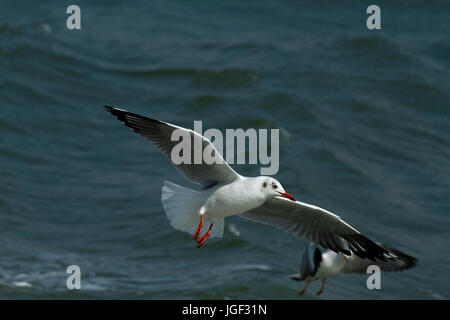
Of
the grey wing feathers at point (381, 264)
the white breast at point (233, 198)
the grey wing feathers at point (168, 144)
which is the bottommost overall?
the grey wing feathers at point (381, 264)

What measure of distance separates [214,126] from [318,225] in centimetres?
1023

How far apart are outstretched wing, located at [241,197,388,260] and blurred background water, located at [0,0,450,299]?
11.9 ft

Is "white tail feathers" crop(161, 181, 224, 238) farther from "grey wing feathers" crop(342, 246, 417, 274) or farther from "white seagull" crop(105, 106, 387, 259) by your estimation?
"grey wing feathers" crop(342, 246, 417, 274)

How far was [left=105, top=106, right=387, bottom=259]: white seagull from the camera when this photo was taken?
8078 mm

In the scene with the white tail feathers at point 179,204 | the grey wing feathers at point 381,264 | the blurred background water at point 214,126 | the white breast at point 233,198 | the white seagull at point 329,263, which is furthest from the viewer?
the blurred background water at point 214,126

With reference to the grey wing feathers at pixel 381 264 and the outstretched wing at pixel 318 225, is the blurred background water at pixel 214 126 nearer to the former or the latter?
the grey wing feathers at pixel 381 264

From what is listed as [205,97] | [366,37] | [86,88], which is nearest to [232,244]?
[205,97]

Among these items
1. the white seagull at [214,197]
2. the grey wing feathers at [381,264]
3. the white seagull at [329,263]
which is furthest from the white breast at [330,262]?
the white seagull at [214,197]

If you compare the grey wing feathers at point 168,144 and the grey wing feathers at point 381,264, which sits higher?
the grey wing feathers at point 168,144

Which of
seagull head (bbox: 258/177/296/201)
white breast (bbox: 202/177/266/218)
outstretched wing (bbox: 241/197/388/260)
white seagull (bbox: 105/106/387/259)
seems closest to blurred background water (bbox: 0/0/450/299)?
outstretched wing (bbox: 241/197/388/260)

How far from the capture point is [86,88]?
20.8m

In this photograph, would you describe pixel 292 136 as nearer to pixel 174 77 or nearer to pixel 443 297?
pixel 174 77

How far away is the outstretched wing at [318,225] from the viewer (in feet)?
28.6

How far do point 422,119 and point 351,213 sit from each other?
4.64 metres
